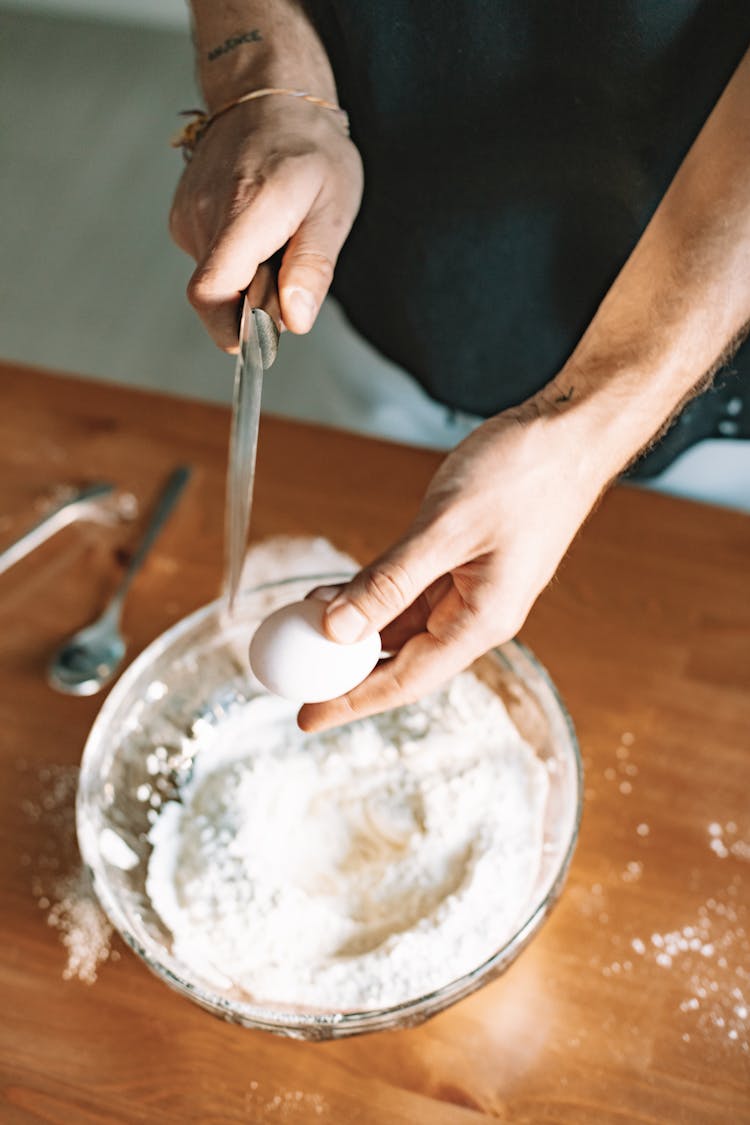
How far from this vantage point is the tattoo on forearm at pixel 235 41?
1002 mm

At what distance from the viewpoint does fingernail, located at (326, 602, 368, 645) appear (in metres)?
0.76

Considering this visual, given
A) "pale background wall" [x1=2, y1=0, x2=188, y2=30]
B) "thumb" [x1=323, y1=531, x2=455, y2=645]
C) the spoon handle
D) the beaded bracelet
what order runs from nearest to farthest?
"thumb" [x1=323, y1=531, x2=455, y2=645]
the beaded bracelet
the spoon handle
"pale background wall" [x1=2, y1=0, x2=188, y2=30]

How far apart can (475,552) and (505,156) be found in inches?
18.9

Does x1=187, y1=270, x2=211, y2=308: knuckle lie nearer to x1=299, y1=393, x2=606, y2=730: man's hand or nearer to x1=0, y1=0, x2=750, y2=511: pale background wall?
x1=299, y1=393, x2=606, y2=730: man's hand

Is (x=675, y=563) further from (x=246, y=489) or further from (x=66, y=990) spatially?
(x=66, y=990)

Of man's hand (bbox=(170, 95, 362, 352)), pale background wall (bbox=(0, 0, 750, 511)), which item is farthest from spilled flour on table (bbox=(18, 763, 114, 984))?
pale background wall (bbox=(0, 0, 750, 511))

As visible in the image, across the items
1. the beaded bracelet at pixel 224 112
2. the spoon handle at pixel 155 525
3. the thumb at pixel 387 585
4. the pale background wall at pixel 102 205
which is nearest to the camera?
the thumb at pixel 387 585

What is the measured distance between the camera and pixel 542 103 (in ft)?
3.24

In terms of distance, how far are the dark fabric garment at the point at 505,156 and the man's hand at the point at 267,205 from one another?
105mm

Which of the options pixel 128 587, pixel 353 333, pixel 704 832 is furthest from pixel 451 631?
pixel 353 333

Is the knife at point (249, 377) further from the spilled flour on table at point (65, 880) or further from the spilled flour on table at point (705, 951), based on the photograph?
the spilled flour on table at point (705, 951)

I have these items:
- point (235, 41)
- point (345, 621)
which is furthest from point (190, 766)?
point (235, 41)

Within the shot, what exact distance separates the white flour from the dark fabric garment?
1.44 feet

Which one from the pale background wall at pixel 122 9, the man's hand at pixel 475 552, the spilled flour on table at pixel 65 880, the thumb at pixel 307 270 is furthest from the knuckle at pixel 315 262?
the pale background wall at pixel 122 9
